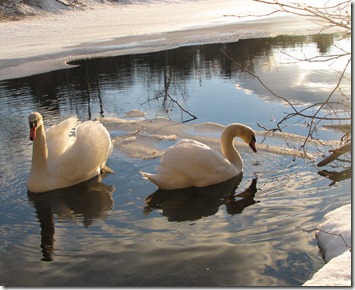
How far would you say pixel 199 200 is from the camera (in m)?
5.46

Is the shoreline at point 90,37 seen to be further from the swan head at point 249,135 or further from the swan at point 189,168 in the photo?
the swan at point 189,168

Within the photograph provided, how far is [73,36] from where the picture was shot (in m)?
22.6

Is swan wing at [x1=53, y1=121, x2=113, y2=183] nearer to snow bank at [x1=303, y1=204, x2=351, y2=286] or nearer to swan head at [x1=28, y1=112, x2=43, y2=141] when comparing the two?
swan head at [x1=28, y1=112, x2=43, y2=141]

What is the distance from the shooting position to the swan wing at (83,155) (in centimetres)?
584

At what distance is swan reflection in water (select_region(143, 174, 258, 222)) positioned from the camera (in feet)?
16.8

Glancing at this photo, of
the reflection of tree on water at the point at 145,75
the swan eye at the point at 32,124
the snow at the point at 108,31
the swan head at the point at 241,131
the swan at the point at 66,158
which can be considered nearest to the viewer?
the swan eye at the point at 32,124

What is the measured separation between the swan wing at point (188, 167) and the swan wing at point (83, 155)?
76cm

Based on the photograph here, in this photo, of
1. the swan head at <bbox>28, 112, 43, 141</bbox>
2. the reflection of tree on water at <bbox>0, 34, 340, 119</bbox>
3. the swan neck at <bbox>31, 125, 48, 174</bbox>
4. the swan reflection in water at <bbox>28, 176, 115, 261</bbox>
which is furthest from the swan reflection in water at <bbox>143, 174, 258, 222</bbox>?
the reflection of tree on water at <bbox>0, 34, 340, 119</bbox>

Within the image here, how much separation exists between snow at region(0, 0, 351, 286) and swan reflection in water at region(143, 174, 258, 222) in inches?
183

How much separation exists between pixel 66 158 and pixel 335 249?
315 centimetres

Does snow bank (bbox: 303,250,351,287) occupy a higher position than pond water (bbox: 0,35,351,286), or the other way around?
snow bank (bbox: 303,250,351,287)

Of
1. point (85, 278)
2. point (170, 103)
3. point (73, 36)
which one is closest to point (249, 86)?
point (170, 103)

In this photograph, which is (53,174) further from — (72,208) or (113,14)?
(113,14)

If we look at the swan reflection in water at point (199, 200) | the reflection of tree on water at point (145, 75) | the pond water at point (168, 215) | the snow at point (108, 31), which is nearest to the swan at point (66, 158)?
the pond water at point (168, 215)
